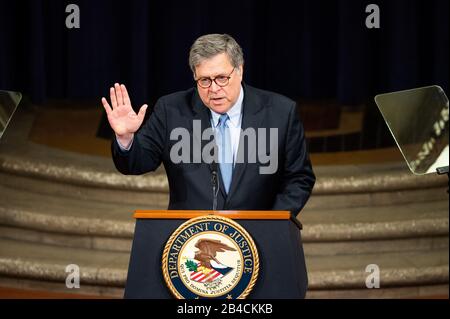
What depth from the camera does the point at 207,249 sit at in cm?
223

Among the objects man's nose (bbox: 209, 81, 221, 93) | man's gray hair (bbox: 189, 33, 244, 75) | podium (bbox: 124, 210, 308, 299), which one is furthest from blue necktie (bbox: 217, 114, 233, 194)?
podium (bbox: 124, 210, 308, 299)

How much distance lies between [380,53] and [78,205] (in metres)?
2.43

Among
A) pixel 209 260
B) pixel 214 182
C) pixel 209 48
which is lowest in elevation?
pixel 209 260

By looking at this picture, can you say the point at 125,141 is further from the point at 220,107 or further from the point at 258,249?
the point at 258,249

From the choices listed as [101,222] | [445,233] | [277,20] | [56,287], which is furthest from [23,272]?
[277,20]

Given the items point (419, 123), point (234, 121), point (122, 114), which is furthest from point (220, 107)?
point (419, 123)

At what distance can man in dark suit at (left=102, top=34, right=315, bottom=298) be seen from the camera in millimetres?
2572

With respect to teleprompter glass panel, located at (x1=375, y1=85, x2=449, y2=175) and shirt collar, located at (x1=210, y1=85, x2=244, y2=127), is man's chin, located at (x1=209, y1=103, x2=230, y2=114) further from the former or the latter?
teleprompter glass panel, located at (x1=375, y1=85, x2=449, y2=175)

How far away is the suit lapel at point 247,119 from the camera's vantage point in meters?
2.63

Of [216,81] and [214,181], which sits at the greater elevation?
[216,81]

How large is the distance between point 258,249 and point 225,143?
1.67 feet

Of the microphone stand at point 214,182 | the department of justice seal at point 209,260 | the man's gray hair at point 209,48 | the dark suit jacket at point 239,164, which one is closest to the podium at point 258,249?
the department of justice seal at point 209,260

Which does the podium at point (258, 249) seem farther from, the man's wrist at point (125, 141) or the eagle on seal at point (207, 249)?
the man's wrist at point (125, 141)
